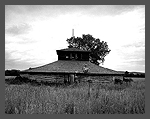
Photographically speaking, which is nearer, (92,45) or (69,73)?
(69,73)

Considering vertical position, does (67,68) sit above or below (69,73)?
above

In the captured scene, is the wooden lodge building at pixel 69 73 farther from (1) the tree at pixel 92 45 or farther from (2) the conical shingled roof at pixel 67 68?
(1) the tree at pixel 92 45

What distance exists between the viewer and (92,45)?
4331 cm

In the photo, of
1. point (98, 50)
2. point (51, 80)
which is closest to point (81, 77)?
point (51, 80)

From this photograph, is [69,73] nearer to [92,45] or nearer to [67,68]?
[67,68]

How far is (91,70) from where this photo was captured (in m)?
27.6

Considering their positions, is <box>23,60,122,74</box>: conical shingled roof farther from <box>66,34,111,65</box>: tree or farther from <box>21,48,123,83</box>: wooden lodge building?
<box>66,34,111,65</box>: tree

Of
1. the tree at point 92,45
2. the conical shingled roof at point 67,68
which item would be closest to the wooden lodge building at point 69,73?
the conical shingled roof at point 67,68

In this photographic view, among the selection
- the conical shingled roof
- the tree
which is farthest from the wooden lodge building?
the tree

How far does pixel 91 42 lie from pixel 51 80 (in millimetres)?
20356

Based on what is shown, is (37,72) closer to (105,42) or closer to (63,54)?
(63,54)

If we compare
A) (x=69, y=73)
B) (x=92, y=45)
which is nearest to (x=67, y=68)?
(x=69, y=73)

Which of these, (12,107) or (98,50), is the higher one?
Answer: (98,50)

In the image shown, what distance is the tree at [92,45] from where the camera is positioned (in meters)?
43.1
